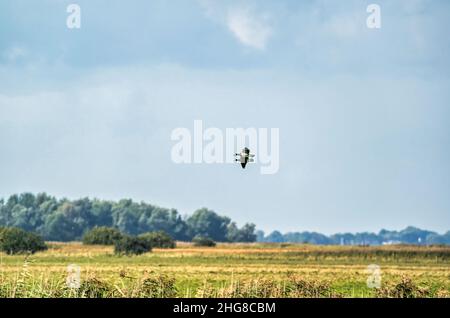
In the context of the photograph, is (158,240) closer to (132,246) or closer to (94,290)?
(132,246)

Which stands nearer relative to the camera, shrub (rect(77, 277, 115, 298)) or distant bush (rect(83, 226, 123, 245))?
shrub (rect(77, 277, 115, 298))

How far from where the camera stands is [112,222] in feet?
579

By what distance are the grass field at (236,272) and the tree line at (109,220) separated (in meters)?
56.6

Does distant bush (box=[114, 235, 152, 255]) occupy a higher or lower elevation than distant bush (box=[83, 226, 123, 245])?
lower

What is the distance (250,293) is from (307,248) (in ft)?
224

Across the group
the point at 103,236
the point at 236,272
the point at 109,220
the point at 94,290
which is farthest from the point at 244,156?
the point at 109,220

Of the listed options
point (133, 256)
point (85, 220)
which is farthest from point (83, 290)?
point (85, 220)

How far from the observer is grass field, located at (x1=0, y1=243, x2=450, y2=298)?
123ft

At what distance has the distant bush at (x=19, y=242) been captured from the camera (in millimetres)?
92562

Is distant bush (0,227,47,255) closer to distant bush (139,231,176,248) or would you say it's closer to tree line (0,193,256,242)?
distant bush (139,231,176,248)

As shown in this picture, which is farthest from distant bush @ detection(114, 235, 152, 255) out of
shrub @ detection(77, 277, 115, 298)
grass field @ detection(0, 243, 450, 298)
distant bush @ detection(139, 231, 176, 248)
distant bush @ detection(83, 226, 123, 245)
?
shrub @ detection(77, 277, 115, 298)

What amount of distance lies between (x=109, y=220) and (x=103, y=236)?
60.2 m

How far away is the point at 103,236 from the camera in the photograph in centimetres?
11706

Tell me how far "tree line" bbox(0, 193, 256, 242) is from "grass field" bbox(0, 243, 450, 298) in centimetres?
5658
